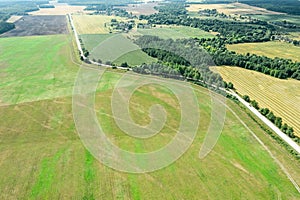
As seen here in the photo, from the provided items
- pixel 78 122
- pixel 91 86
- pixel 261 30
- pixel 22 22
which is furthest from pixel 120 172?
pixel 22 22

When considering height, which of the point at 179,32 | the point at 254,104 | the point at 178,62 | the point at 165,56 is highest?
the point at 254,104

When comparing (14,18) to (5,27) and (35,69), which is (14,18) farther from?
(35,69)

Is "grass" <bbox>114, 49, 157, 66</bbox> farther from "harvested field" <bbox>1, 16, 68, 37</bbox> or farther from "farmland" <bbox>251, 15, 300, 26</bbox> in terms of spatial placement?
"farmland" <bbox>251, 15, 300, 26</bbox>

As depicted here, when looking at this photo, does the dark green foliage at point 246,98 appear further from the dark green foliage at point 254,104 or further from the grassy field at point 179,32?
the grassy field at point 179,32

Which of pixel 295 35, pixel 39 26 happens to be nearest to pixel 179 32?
pixel 295 35

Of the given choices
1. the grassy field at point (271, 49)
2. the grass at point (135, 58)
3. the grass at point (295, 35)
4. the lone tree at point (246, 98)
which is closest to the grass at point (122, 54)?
the grass at point (135, 58)

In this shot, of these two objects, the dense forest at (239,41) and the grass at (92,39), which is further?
the grass at (92,39)
